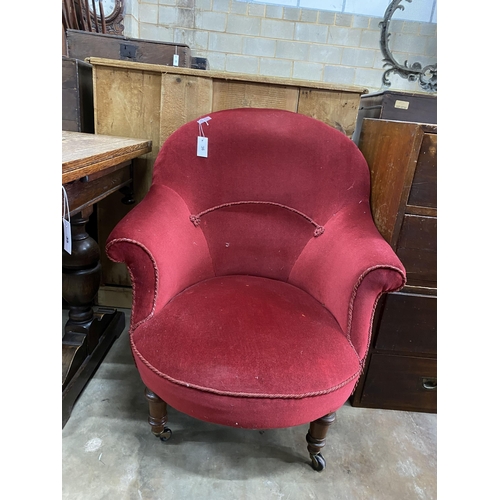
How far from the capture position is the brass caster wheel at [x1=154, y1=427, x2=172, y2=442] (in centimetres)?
105

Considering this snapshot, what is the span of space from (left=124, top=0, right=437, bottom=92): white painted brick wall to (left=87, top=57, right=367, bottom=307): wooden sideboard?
116 centimetres

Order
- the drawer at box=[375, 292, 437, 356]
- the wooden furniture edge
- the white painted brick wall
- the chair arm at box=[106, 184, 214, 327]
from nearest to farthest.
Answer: the chair arm at box=[106, 184, 214, 327], the drawer at box=[375, 292, 437, 356], the wooden furniture edge, the white painted brick wall

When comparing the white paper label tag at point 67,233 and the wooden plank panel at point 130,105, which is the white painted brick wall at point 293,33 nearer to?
the wooden plank panel at point 130,105

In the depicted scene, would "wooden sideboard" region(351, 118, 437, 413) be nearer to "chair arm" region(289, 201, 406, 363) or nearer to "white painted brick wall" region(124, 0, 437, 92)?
"chair arm" region(289, 201, 406, 363)

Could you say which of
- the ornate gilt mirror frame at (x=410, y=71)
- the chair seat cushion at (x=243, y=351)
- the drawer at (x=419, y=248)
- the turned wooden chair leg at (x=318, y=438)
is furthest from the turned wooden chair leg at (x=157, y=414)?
the ornate gilt mirror frame at (x=410, y=71)

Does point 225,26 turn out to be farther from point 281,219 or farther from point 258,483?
point 258,483

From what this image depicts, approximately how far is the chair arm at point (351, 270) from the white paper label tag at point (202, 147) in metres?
0.44

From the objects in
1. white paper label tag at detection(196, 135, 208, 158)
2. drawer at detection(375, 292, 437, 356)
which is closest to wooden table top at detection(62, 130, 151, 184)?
white paper label tag at detection(196, 135, 208, 158)

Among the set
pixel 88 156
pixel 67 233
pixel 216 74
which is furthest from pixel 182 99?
pixel 67 233

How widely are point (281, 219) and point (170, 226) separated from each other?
1.25ft

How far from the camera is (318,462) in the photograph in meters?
1.01

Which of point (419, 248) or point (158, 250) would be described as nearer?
point (158, 250)

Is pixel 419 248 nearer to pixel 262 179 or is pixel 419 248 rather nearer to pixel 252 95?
pixel 262 179

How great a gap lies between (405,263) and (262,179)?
52cm
